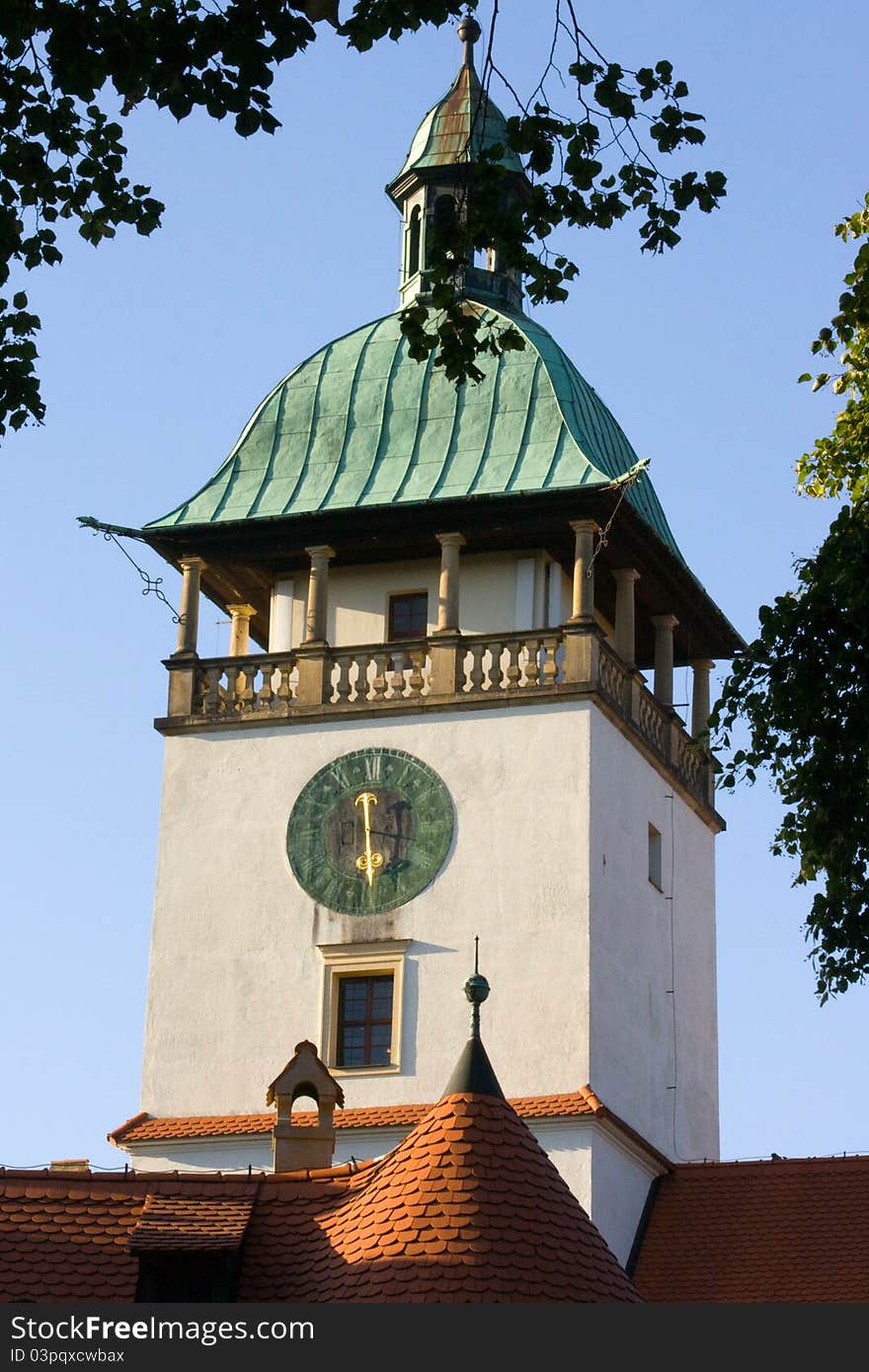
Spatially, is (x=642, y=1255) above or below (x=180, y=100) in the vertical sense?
below

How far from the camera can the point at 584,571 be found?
114 ft

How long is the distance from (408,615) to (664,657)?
124 inches

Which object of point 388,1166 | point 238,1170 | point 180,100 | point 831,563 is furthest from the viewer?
point 238,1170

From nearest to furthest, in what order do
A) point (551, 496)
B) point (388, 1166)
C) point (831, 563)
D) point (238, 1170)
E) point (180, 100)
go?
point (180, 100) → point (831, 563) → point (388, 1166) → point (238, 1170) → point (551, 496)

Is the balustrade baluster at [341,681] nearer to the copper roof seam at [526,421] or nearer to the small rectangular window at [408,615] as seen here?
the small rectangular window at [408,615]

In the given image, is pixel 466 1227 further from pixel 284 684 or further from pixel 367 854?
pixel 284 684

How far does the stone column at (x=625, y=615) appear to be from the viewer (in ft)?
118

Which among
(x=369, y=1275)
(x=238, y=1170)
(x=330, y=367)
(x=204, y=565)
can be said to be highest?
(x=330, y=367)

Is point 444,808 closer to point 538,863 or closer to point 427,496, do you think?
point 538,863

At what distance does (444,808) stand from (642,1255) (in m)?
5.05

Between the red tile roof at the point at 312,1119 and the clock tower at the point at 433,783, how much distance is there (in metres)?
0.04

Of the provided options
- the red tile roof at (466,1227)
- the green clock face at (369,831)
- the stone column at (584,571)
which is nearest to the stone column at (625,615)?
the stone column at (584,571)

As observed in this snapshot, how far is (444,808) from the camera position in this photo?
34.4 m

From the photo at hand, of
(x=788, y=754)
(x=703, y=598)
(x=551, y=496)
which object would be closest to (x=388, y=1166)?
(x=788, y=754)
